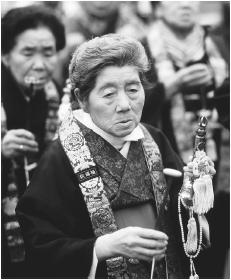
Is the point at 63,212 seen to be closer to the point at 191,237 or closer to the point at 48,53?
the point at 191,237

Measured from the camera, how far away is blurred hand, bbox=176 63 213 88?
3.76 m

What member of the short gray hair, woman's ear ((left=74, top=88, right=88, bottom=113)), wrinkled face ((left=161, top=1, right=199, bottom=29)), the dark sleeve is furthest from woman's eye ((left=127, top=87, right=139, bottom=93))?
wrinkled face ((left=161, top=1, right=199, bottom=29))

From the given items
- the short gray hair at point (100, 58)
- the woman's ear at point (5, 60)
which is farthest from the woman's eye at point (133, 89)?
the woman's ear at point (5, 60)

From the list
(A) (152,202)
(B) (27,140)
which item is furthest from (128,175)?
(B) (27,140)

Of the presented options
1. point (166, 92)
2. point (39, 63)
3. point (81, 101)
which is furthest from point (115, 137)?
point (166, 92)

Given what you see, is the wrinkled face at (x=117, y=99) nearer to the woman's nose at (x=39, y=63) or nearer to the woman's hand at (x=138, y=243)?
the woman's hand at (x=138, y=243)

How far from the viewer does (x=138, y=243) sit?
210 cm

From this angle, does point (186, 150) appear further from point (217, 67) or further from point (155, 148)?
point (155, 148)

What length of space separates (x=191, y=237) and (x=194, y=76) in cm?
168

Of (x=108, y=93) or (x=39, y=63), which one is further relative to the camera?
(x=39, y=63)

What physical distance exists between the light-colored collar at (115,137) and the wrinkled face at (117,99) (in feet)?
0.20

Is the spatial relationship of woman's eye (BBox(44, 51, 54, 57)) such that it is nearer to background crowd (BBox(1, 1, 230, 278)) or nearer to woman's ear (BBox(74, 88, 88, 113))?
background crowd (BBox(1, 1, 230, 278))

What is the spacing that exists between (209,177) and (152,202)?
339mm

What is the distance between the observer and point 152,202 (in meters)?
2.46
